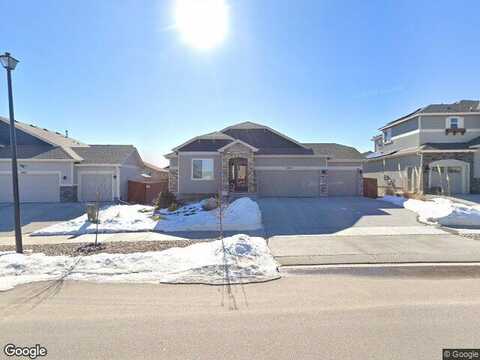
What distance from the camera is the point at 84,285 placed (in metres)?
5.34

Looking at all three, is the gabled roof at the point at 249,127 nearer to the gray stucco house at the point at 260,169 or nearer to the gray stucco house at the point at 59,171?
the gray stucco house at the point at 260,169

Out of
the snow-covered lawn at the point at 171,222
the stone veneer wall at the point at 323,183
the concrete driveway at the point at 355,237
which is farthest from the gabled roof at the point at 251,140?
the snow-covered lawn at the point at 171,222

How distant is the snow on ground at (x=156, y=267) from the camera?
565 cm

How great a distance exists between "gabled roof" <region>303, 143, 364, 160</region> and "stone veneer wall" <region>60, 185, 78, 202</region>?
1760 cm

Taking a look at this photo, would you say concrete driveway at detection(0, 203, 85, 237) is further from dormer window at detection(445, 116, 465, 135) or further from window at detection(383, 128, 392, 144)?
window at detection(383, 128, 392, 144)

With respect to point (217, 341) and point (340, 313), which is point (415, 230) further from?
point (217, 341)

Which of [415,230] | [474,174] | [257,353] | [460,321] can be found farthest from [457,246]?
[474,174]

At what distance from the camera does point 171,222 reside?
12.1 m

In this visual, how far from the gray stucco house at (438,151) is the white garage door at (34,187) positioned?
83.7ft

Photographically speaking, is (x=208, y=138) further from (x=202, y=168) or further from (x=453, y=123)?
(x=453, y=123)

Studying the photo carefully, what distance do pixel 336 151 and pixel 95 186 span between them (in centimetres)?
1834

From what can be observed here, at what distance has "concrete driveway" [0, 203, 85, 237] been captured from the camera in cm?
1228

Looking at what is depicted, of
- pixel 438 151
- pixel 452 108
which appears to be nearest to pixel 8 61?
pixel 438 151

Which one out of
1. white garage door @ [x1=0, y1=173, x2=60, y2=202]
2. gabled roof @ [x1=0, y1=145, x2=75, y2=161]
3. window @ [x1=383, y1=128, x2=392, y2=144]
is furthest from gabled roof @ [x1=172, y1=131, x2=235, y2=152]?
window @ [x1=383, y1=128, x2=392, y2=144]
